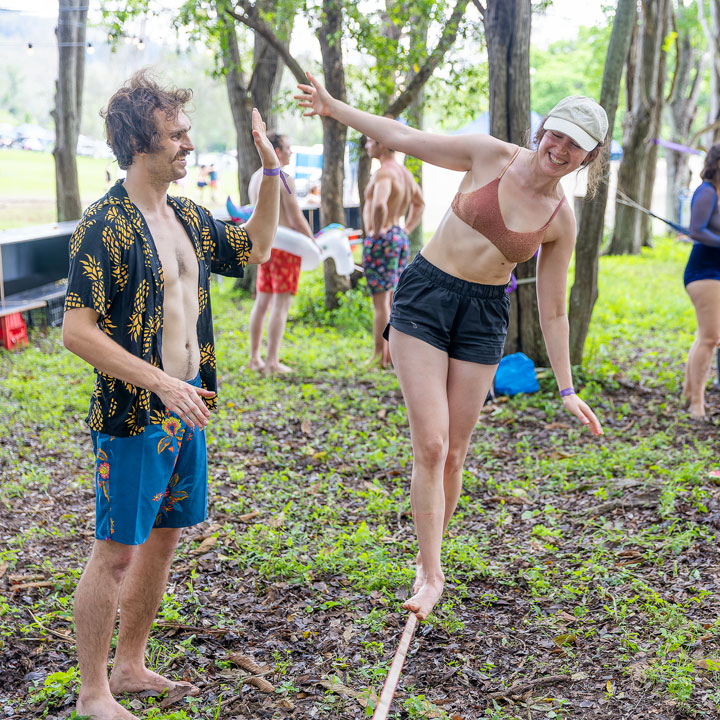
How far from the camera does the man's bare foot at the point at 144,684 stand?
302cm

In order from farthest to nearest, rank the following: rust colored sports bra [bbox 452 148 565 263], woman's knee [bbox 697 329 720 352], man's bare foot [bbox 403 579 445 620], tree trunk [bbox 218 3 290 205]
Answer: tree trunk [bbox 218 3 290 205], woman's knee [bbox 697 329 720 352], rust colored sports bra [bbox 452 148 565 263], man's bare foot [bbox 403 579 445 620]

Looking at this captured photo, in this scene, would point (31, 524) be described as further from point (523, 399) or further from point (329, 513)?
point (523, 399)

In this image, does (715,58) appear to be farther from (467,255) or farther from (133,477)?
(133,477)

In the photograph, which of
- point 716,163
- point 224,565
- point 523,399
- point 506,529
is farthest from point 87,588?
point 716,163

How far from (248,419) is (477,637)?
3471 mm

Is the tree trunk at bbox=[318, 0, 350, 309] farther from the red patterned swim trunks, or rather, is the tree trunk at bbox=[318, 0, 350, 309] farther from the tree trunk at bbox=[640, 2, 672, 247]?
the tree trunk at bbox=[640, 2, 672, 247]

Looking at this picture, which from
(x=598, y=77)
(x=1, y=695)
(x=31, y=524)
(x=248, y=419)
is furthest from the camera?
(x=598, y=77)

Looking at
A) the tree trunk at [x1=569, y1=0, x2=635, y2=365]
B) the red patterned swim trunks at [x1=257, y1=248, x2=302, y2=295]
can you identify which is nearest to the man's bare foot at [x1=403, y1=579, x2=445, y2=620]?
the tree trunk at [x1=569, y1=0, x2=635, y2=365]

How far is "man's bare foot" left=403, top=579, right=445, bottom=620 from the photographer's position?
2.96 metres

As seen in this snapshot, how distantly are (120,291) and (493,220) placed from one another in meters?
1.52

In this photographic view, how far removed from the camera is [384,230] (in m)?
7.95

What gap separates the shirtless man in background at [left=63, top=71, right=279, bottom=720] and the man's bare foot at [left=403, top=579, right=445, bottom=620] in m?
0.85

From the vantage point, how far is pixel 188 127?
8.77 ft

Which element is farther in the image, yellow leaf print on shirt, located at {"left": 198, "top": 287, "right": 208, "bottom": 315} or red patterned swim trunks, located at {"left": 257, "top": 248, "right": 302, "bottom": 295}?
red patterned swim trunks, located at {"left": 257, "top": 248, "right": 302, "bottom": 295}
